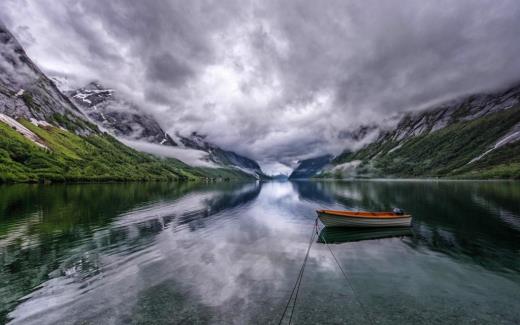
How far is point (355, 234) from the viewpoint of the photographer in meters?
42.0

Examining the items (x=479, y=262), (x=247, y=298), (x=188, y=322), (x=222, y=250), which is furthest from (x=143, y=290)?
(x=479, y=262)

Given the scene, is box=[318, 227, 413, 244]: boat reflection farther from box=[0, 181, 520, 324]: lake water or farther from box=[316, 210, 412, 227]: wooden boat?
box=[316, 210, 412, 227]: wooden boat

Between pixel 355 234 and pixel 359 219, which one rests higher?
pixel 359 219

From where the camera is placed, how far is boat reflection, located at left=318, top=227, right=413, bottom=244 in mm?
39100

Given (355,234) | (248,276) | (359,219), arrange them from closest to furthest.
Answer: (248,276)
(355,234)
(359,219)

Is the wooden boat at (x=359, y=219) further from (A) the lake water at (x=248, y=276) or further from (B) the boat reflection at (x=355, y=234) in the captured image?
(A) the lake water at (x=248, y=276)

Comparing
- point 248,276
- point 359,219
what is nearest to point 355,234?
point 359,219

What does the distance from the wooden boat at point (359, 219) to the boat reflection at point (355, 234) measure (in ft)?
3.09

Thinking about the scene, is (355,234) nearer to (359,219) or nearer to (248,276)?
(359,219)

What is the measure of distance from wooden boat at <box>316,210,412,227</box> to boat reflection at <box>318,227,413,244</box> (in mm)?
942

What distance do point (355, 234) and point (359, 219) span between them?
2.75 metres

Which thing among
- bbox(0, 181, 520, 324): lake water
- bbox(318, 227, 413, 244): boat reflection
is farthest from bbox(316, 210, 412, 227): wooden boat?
bbox(0, 181, 520, 324): lake water

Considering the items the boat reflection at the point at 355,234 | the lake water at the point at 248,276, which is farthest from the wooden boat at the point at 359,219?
the lake water at the point at 248,276

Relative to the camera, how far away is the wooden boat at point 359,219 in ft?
141
